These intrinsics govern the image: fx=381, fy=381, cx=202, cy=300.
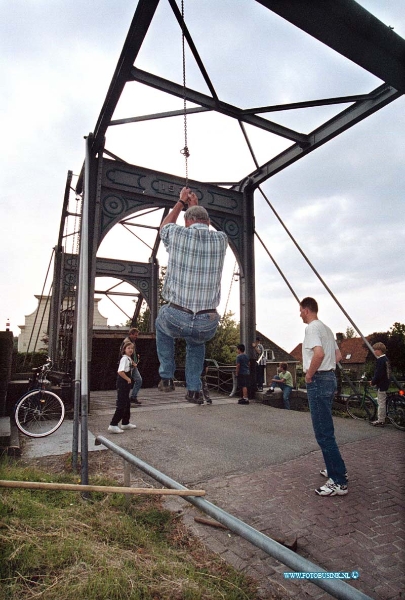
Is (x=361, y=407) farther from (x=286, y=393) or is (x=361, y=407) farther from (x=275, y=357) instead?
(x=275, y=357)

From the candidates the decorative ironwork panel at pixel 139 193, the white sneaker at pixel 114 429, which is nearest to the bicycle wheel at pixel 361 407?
the decorative ironwork panel at pixel 139 193

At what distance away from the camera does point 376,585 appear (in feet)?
7.67

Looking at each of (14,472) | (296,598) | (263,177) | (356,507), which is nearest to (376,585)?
(296,598)

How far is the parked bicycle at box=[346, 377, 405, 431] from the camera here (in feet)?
22.9

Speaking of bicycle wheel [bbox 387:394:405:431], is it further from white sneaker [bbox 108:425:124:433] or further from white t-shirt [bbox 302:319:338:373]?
white sneaker [bbox 108:425:124:433]

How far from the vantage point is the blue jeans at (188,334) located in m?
2.17

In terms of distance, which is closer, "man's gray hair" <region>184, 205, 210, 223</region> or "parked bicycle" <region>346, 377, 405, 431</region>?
"man's gray hair" <region>184, 205, 210, 223</region>

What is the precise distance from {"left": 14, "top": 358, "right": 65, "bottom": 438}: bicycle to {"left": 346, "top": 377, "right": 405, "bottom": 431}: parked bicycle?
588cm

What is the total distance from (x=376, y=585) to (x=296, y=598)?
51 centimetres

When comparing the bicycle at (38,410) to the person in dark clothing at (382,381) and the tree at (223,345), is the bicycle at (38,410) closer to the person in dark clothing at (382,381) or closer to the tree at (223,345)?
the tree at (223,345)

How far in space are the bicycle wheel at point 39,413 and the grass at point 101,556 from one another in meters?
2.73

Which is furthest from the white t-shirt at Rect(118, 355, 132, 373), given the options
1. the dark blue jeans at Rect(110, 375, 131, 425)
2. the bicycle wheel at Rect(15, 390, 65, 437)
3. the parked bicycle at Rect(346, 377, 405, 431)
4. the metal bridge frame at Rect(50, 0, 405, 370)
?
the parked bicycle at Rect(346, 377, 405, 431)

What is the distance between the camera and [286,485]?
385 centimetres

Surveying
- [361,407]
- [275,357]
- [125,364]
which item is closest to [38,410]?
[125,364]
